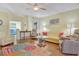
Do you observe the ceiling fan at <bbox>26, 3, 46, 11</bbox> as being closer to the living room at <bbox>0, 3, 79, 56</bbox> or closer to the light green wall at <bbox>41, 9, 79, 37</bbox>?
the living room at <bbox>0, 3, 79, 56</bbox>

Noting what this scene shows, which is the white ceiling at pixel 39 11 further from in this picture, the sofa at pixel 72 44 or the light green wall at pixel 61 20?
the sofa at pixel 72 44

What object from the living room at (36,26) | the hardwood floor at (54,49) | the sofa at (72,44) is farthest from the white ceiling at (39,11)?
the hardwood floor at (54,49)

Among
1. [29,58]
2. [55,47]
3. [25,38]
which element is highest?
[25,38]

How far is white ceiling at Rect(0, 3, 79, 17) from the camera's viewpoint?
231 cm

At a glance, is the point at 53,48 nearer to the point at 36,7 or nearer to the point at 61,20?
the point at 61,20

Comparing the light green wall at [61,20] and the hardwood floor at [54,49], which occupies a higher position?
the light green wall at [61,20]

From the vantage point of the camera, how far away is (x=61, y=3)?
90.9 inches

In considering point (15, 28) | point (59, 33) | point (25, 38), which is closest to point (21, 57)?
point (25, 38)

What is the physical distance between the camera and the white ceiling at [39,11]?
2307mm

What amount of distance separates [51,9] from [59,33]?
55 centimetres

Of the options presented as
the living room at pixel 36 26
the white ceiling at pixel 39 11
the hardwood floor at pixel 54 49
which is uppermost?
the white ceiling at pixel 39 11

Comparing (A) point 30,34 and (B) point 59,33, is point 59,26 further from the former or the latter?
(A) point 30,34

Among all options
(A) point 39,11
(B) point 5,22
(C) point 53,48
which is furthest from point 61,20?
(B) point 5,22

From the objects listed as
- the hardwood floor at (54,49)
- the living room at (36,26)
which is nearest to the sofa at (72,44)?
the living room at (36,26)
